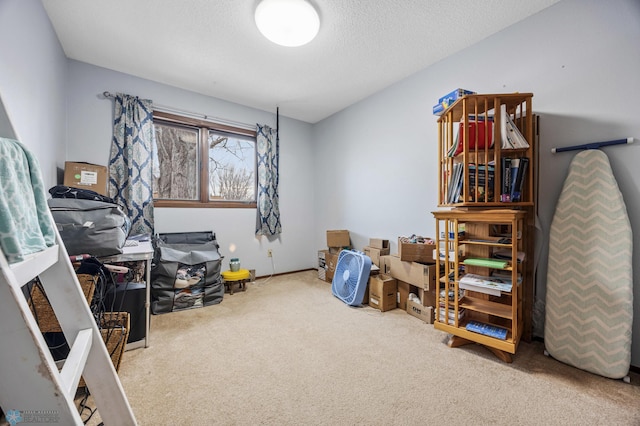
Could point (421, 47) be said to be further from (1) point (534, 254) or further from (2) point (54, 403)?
(2) point (54, 403)

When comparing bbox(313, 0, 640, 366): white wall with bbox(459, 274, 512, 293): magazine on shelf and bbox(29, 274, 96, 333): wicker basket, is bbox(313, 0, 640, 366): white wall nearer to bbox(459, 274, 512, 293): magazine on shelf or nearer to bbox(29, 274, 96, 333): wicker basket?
bbox(459, 274, 512, 293): magazine on shelf

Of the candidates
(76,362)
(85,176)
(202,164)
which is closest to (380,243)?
(202,164)

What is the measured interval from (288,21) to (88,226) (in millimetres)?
1874

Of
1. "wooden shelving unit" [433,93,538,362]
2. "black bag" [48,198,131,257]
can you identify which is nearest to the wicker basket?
"black bag" [48,198,131,257]

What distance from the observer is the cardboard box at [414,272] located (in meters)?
2.21

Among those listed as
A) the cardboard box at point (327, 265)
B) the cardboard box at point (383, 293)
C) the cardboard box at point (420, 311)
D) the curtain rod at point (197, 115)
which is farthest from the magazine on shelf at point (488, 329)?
the curtain rod at point (197, 115)

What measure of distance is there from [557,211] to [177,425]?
2.44 metres

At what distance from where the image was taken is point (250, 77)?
109 inches

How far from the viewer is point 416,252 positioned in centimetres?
231

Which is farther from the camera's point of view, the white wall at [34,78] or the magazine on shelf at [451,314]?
the magazine on shelf at [451,314]

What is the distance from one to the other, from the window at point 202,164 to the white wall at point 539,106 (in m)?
1.53

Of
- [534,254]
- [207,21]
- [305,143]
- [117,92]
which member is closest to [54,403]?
[207,21]

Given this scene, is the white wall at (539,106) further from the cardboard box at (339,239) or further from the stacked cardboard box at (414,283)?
the stacked cardboard box at (414,283)

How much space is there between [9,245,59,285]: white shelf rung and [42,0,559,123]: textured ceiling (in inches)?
73.1
